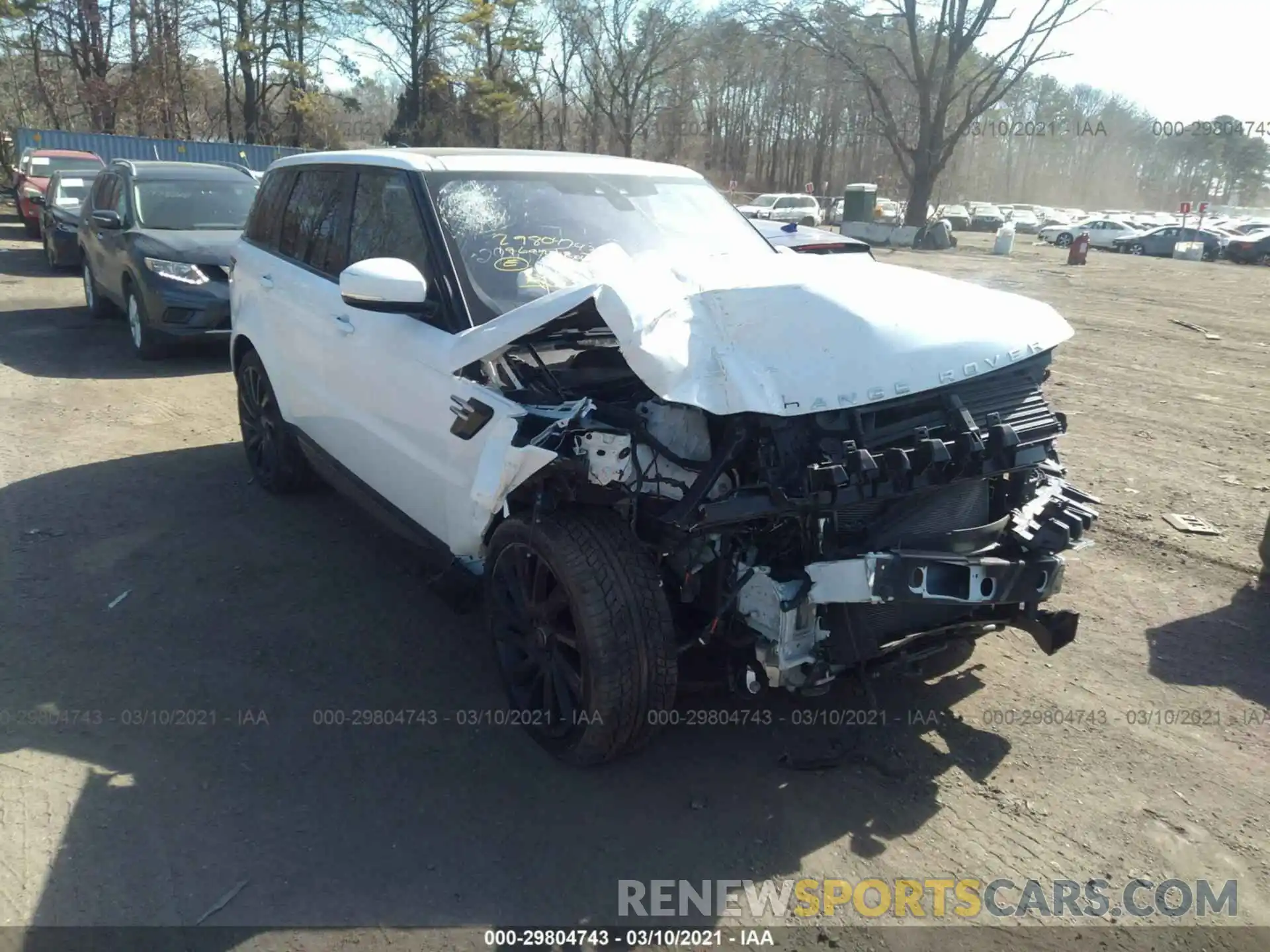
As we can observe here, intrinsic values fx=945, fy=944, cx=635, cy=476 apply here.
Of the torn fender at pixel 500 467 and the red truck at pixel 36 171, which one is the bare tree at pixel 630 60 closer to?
the red truck at pixel 36 171

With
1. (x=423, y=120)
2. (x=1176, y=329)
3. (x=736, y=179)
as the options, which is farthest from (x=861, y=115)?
(x=1176, y=329)

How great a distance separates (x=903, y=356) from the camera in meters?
2.96

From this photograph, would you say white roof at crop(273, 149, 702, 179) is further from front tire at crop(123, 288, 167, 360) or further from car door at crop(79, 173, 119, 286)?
car door at crop(79, 173, 119, 286)

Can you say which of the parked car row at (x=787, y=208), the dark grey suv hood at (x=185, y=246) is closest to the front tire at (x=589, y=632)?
the dark grey suv hood at (x=185, y=246)

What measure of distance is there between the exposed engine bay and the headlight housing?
705 cm

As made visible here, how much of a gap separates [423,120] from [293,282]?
1668 inches

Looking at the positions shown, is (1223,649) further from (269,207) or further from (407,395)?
(269,207)

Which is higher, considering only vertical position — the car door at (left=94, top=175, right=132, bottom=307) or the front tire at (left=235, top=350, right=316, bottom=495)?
the car door at (left=94, top=175, right=132, bottom=307)

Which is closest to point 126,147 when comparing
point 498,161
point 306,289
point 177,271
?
point 177,271

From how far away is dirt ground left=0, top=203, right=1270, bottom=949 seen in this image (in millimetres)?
2822

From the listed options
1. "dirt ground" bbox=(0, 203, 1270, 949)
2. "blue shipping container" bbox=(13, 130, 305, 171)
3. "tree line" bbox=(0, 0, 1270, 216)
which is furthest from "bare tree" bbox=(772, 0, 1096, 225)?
"dirt ground" bbox=(0, 203, 1270, 949)

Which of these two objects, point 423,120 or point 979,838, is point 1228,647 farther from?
point 423,120

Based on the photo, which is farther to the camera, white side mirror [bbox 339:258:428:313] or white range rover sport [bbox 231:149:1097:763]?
white side mirror [bbox 339:258:428:313]

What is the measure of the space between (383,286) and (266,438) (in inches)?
111
